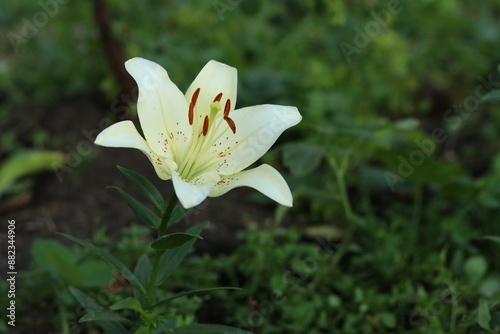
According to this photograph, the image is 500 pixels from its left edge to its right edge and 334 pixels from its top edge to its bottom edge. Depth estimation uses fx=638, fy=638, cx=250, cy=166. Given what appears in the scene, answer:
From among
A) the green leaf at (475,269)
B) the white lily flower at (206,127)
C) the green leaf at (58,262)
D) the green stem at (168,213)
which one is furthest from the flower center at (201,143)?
the green leaf at (475,269)

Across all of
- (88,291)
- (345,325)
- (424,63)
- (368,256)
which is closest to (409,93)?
(424,63)

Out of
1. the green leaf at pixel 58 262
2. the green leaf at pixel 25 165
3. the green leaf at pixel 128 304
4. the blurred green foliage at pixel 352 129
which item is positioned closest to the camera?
the green leaf at pixel 128 304

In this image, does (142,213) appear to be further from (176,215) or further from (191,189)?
(191,189)

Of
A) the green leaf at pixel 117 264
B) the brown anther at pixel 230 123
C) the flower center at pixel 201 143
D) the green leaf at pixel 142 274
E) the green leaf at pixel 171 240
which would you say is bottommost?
the green leaf at pixel 142 274

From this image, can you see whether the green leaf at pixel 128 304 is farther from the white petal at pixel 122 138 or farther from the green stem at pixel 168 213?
the white petal at pixel 122 138

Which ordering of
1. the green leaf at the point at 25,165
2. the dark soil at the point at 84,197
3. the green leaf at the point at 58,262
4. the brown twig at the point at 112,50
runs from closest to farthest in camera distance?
the green leaf at the point at 58,262 < the dark soil at the point at 84,197 < the green leaf at the point at 25,165 < the brown twig at the point at 112,50

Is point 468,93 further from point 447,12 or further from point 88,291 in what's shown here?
point 88,291

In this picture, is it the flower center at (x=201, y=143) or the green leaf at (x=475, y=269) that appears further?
the green leaf at (x=475, y=269)
